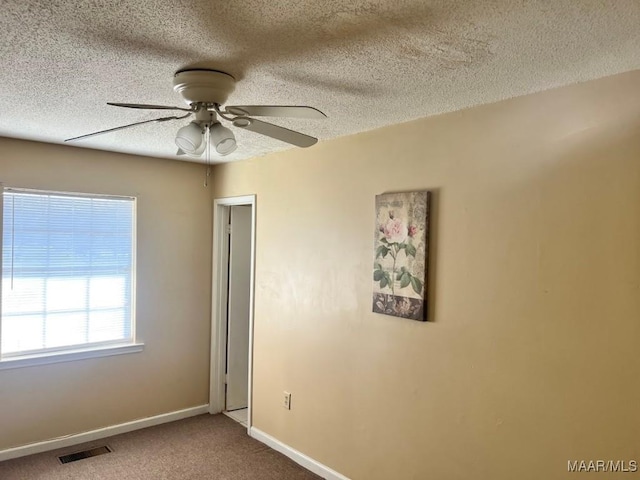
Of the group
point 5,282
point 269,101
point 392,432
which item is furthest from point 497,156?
point 5,282

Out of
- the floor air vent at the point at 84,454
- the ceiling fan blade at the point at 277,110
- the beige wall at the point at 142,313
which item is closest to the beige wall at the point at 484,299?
the ceiling fan blade at the point at 277,110

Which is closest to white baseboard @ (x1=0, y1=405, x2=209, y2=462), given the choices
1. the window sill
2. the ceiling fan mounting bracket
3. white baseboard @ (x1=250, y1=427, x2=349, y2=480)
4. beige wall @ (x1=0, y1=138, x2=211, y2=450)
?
beige wall @ (x1=0, y1=138, x2=211, y2=450)

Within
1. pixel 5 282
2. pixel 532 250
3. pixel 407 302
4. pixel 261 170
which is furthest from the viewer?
pixel 261 170

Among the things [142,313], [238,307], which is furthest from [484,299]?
[142,313]

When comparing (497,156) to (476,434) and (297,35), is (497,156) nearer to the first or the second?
(297,35)

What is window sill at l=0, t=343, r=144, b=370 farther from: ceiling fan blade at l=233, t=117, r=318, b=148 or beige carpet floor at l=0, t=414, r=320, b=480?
ceiling fan blade at l=233, t=117, r=318, b=148

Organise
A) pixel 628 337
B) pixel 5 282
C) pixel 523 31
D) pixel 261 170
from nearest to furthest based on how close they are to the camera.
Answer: pixel 523 31 → pixel 628 337 → pixel 5 282 → pixel 261 170

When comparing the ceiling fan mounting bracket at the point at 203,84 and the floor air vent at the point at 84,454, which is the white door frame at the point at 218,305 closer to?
the floor air vent at the point at 84,454

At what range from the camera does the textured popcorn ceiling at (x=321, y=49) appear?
142cm

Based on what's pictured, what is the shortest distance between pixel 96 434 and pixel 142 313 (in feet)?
3.28

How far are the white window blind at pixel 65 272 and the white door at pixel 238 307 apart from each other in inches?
35.3

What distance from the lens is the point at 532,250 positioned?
214 centimetres

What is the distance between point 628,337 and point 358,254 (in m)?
1.54

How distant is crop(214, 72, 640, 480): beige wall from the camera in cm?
190
